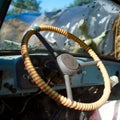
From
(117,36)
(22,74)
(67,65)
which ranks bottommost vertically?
(117,36)

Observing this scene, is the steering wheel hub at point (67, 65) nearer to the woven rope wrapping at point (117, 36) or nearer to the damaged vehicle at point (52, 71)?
the damaged vehicle at point (52, 71)

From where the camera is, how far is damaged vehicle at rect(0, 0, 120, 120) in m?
2.02

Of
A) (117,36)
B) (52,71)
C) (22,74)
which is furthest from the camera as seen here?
(117,36)

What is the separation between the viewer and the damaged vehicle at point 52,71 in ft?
6.63

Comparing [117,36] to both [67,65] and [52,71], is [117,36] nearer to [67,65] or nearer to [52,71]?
[52,71]

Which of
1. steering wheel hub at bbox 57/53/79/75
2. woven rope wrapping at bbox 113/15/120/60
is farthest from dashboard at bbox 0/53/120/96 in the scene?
woven rope wrapping at bbox 113/15/120/60

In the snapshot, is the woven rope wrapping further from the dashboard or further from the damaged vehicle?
A: the dashboard

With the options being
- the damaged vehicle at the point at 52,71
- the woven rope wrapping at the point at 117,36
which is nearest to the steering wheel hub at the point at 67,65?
the damaged vehicle at the point at 52,71

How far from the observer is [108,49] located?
4.11m

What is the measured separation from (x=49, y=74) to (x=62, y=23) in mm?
1661

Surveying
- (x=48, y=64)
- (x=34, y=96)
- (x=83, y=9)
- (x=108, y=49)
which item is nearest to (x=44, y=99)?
(x=34, y=96)

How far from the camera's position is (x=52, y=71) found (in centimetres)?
220

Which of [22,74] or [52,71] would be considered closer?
[52,71]

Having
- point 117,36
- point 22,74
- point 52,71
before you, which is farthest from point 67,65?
point 117,36
